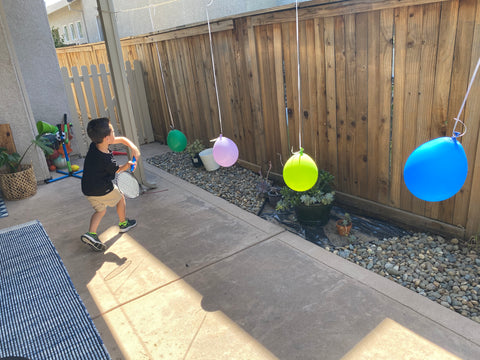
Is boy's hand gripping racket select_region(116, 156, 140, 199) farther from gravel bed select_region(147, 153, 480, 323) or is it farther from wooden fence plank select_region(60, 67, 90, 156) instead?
wooden fence plank select_region(60, 67, 90, 156)

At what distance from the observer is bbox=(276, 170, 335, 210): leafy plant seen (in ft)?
12.8

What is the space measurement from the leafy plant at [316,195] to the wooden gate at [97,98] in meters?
4.17

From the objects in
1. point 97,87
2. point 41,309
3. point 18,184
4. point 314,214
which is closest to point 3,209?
point 18,184

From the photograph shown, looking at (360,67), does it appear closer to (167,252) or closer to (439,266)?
(439,266)

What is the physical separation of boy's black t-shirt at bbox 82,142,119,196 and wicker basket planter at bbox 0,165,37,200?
2.22 meters

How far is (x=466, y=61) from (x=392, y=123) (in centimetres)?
83

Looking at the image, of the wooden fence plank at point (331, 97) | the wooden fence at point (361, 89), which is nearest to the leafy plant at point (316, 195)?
the wooden fence plank at point (331, 97)

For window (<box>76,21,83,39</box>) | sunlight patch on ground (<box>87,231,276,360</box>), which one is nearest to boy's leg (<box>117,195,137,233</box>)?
sunlight patch on ground (<box>87,231,276,360</box>)

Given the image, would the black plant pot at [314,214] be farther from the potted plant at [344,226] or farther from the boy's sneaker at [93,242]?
the boy's sneaker at [93,242]

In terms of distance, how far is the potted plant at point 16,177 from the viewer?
534 cm

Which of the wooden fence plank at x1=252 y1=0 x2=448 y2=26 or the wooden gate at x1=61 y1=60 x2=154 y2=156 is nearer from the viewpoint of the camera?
the wooden fence plank at x1=252 y1=0 x2=448 y2=26

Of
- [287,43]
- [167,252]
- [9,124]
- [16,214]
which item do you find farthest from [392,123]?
[9,124]

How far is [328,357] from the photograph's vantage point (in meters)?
2.30

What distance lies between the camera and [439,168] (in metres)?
2.24
